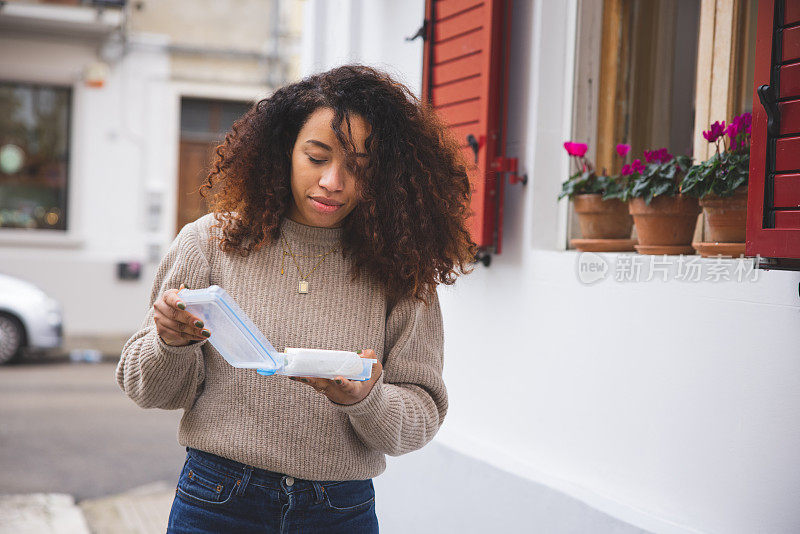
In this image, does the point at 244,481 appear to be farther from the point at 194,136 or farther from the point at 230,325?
the point at 194,136

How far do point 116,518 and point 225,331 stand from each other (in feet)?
11.7

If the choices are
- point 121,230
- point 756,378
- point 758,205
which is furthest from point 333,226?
point 121,230

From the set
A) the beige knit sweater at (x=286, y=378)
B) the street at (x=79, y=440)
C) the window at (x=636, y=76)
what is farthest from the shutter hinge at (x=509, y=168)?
the street at (x=79, y=440)

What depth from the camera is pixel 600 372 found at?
9.77ft

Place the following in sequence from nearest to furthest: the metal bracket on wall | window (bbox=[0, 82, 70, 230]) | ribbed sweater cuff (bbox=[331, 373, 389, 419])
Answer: ribbed sweater cuff (bbox=[331, 373, 389, 419])
the metal bracket on wall
window (bbox=[0, 82, 70, 230])

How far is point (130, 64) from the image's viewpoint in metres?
11.6

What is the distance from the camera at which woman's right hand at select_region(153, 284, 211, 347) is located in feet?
5.08

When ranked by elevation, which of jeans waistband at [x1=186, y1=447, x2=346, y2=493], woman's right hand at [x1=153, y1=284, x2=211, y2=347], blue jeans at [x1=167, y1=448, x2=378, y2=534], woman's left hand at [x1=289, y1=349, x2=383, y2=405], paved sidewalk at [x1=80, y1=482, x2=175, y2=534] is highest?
woman's right hand at [x1=153, y1=284, x2=211, y2=347]

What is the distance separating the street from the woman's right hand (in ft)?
12.7

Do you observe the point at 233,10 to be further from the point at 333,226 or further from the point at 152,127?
the point at 333,226

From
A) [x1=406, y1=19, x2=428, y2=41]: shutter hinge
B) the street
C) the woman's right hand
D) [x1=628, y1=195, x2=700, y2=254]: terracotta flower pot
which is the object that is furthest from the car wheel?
the woman's right hand

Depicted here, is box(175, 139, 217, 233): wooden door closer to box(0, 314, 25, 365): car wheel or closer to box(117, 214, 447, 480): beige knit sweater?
box(0, 314, 25, 365): car wheel

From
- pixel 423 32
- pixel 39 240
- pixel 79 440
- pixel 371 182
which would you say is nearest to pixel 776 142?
pixel 371 182

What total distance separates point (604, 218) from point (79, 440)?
459 centimetres
